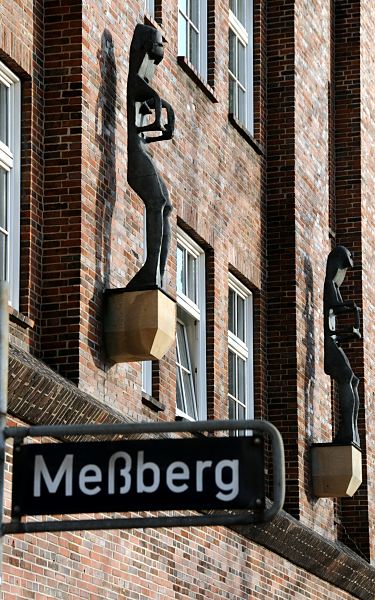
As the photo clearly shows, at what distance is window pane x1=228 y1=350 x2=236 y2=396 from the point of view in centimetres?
1914

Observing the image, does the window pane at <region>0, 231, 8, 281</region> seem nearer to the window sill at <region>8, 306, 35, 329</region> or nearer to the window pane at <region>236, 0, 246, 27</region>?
the window sill at <region>8, 306, 35, 329</region>

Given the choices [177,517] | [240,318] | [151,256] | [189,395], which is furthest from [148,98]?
[177,517]

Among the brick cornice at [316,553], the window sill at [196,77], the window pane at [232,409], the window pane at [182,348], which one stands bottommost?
the brick cornice at [316,553]

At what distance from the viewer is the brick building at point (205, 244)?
13.4 meters

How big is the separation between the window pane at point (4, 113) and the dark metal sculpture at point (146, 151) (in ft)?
5.31

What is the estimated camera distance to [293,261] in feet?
66.6

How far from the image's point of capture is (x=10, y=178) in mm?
13414

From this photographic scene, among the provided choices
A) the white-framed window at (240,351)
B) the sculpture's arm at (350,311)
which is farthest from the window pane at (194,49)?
the sculpture's arm at (350,311)

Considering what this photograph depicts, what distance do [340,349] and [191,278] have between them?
3.71m

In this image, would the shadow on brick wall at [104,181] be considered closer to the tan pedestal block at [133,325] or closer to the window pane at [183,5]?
the tan pedestal block at [133,325]

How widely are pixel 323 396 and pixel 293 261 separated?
2.05 m

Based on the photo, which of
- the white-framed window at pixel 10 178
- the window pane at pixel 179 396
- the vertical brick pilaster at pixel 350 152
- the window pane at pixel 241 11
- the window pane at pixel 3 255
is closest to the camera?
the window pane at pixel 3 255

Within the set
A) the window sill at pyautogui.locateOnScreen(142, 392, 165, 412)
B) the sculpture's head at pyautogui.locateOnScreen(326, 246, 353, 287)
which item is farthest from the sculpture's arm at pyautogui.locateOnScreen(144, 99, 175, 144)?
the sculpture's head at pyautogui.locateOnScreen(326, 246, 353, 287)

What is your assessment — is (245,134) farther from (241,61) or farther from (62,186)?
(62,186)
